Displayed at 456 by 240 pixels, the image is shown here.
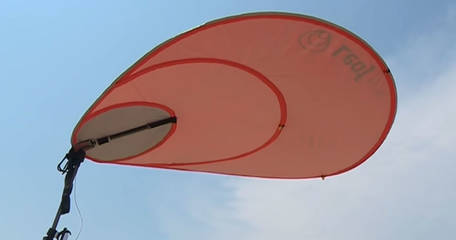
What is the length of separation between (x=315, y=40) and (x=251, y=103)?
1.32 metres

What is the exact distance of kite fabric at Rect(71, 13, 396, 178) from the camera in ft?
16.6

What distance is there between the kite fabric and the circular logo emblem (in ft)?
0.04

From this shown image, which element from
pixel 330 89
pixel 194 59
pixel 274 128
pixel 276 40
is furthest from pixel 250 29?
pixel 274 128

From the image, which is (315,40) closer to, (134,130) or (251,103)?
(251,103)

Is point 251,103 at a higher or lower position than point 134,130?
higher

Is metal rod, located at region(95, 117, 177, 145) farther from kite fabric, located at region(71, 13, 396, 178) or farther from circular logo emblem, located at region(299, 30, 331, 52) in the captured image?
circular logo emblem, located at region(299, 30, 331, 52)

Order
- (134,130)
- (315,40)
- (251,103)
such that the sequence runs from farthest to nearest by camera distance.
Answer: (251,103), (134,130), (315,40)

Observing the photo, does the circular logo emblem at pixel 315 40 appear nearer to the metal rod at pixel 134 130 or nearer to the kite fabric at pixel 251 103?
the kite fabric at pixel 251 103

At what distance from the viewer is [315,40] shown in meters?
5.08

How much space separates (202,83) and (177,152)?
4.52 feet

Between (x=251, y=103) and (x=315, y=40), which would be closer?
(x=315, y=40)

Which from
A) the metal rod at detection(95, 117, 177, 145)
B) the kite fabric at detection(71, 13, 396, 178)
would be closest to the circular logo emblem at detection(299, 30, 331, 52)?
the kite fabric at detection(71, 13, 396, 178)

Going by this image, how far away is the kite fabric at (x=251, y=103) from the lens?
505 cm

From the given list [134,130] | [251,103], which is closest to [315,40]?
[251,103]
